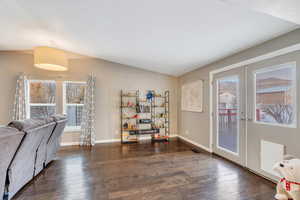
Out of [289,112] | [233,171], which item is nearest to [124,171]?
[233,171]

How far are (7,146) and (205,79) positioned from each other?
13.2 ft

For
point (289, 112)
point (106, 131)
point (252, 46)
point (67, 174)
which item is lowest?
point (67, 174)

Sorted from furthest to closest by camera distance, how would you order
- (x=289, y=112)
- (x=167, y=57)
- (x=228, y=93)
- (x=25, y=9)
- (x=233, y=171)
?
(x=167, y=57)
(x=228, y=93)
(x=233, y=171)
(x=25, y=9)
(x=289, y=112)

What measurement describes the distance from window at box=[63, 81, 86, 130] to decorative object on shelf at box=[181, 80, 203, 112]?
3.41 meters

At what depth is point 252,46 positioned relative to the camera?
2.56 m

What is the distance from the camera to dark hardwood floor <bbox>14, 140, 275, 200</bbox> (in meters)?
1.94

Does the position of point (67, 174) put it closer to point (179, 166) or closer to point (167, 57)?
point (179, 166)

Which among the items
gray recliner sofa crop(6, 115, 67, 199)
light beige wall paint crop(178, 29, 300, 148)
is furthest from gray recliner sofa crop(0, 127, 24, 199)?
light beige wall paint crop(178, 29, 300, 148)

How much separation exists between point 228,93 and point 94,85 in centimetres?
383

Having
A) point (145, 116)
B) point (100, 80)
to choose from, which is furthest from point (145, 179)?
point (100, 80)

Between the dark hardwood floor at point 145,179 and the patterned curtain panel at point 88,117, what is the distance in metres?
0.81

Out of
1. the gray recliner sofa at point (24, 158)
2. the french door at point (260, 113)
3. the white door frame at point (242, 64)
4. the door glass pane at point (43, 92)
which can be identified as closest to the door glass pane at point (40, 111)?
the door glass pane at point (43, 92)

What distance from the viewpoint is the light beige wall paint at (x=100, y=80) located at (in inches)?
162

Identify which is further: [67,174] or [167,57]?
[167,57]
